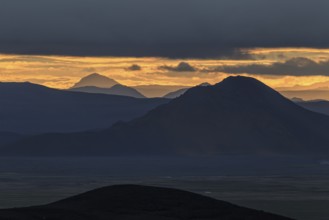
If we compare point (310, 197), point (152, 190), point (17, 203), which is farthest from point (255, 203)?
point (152, 190)

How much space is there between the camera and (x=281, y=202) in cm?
18462

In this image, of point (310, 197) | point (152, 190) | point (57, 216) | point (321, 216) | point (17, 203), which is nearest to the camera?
point (57, 216)

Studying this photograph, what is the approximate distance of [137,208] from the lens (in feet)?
383

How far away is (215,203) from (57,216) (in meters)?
22.9

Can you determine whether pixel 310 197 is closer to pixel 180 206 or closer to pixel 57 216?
pixel 180 206

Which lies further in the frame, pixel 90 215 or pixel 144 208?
pixel 144 208

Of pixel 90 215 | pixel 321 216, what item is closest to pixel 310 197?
pixel 321 216

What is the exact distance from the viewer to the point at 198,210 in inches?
4624

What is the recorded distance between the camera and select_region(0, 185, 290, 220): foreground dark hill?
4240 inches

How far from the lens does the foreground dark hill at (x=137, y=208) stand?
4240 inches

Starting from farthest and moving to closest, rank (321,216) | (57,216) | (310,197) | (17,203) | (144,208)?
(310,197), (17,203), (321,216), (144,208), (57,216)

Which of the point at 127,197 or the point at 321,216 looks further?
the point at 321,216

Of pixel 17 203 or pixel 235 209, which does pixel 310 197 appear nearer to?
pixel 17 203

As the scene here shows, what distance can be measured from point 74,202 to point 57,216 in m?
15.5
